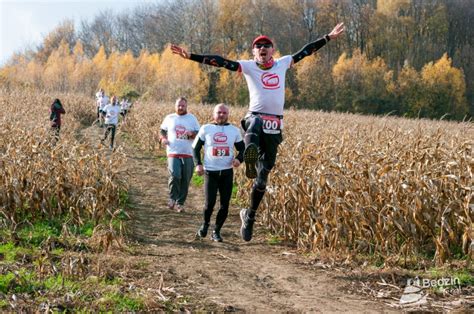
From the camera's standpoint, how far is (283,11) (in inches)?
2692

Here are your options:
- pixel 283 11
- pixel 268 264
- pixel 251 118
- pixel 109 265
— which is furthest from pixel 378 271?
pixel 283 11

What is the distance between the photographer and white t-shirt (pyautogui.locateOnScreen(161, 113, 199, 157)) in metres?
9.59

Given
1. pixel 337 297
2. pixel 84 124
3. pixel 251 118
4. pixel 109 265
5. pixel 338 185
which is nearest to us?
pixel 337 297

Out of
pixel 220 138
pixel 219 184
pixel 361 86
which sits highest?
pixel 361 86

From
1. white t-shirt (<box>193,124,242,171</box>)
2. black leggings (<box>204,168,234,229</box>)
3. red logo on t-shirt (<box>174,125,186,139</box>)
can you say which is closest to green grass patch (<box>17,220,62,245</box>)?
black leggings (<box>204,168,234,229</box>)

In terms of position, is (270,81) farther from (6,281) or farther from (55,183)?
(55,183)

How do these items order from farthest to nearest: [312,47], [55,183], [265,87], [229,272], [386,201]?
[55,183] < [312,47] < [386,201] < [265,87] < [229,272]

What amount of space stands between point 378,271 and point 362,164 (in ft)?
5.69

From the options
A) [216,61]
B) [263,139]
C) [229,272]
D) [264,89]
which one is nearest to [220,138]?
[263,139]

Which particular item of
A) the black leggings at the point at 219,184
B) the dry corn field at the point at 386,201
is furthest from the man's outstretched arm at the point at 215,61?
the dry corn field at the point at 386,201

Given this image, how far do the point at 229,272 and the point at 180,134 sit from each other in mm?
4055

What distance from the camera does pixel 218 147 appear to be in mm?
7359

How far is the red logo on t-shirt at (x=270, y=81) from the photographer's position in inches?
259

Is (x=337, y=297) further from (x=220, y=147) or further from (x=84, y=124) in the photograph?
(x=84, y=124)
